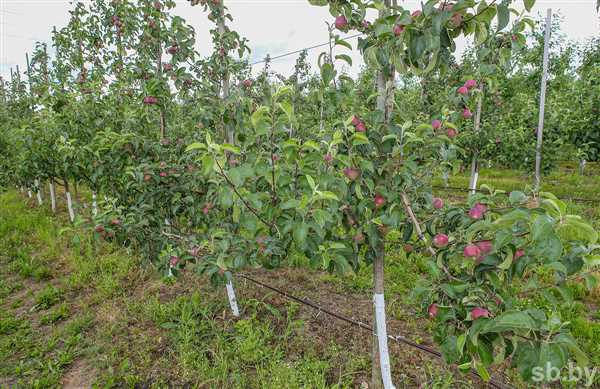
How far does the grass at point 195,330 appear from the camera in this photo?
2.71m

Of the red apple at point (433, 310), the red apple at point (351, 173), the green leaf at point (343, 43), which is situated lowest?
the red apple at point (433, 310)

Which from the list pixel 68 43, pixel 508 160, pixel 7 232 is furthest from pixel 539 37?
pixel 7 232

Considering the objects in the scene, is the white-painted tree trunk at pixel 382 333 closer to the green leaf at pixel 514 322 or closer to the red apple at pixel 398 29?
the green leaf at pixel 514 322

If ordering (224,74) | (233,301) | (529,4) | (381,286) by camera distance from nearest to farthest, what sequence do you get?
(529,4), (381,286), (224,74), (233,301)

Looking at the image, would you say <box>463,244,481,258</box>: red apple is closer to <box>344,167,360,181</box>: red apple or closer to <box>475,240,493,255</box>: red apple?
<box>475,240,493,255</box>: red apple

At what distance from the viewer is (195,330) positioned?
3.22m

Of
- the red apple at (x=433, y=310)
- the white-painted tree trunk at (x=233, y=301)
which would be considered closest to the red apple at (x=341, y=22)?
the red apple at (x=433, y=310)

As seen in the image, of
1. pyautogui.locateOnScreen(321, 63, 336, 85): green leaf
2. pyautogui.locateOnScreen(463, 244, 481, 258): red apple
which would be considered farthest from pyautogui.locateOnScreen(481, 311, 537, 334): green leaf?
pyautogui.locateOnScreen(321, 63, 336, 85): green leaf

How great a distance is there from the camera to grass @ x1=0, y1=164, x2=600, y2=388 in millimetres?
2707

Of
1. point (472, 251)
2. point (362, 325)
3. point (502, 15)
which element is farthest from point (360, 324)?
point (502, 15)

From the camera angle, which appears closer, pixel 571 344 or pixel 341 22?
pixel 571 344

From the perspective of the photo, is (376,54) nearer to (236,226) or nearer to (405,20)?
(405,20)

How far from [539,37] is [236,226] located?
1101cm

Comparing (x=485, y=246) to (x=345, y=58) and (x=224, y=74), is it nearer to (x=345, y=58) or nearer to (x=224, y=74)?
(x=345, y=58)
